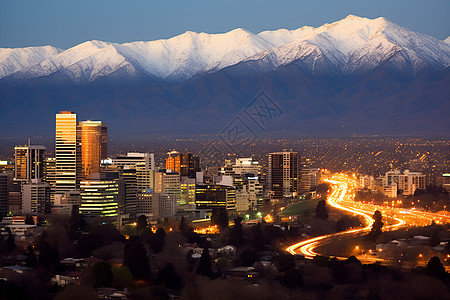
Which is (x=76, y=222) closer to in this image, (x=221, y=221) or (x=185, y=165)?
(x=221, y=221)

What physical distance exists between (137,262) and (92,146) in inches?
1314

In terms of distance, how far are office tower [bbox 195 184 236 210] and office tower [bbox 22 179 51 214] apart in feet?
26.6

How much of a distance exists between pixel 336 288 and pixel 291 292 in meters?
1.54

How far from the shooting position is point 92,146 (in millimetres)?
66312

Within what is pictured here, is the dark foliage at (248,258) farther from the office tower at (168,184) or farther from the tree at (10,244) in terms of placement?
the office tower at (168,184)

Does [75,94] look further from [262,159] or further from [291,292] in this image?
[291,292]

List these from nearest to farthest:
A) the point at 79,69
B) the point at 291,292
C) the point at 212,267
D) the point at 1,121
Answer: the point at 291,292
the point at 212,267
the point at 1,121
the point at 79,69

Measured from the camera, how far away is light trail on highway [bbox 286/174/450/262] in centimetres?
4256

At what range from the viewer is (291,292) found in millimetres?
30312

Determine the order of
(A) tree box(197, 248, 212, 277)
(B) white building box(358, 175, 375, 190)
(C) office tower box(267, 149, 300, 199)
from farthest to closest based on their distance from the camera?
(B) white building box(358, 175, 375, 190) < (C) office tower box(267, 149, 300, 199) < (A) tree box(197, 248, 212, 277)

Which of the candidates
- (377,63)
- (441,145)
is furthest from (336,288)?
(377,63)

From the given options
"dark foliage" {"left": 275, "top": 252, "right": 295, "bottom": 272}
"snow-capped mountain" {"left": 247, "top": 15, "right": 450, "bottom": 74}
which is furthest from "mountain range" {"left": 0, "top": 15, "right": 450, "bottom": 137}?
"dark foliage" {"left": 275, "top": 252, "right": 295, "bottom": 272}

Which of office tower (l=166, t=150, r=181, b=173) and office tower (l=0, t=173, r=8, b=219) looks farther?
office tower (l=166, t=150, r=181, b=173)

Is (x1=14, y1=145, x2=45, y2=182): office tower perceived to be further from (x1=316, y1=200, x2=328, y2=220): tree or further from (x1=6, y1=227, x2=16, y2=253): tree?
(x1=6, y1=227, x2=16, y2=253): tree
